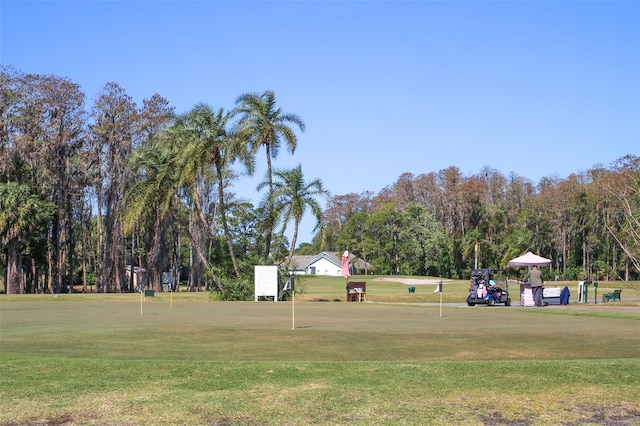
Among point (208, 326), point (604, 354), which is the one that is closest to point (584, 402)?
point (604, 354)

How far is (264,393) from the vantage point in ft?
35.7

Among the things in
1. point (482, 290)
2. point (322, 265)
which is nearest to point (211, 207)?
point (482, 290)

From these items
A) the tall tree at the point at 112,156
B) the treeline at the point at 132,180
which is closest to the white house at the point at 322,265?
the treeline at the point at 132,180

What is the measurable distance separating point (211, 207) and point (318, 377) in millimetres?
72270

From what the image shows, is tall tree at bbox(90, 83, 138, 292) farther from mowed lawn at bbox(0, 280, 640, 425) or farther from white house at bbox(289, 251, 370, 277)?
white house at bbox(289, 251, 370, 277)

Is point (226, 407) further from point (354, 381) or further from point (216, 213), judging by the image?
point (216, 213)

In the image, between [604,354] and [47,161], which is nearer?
[604,354]

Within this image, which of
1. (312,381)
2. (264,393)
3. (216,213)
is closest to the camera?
(264,393)

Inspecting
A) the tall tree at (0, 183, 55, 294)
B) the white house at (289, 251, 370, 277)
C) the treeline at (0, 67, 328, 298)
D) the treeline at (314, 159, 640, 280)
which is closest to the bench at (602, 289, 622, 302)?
the treeline at (0, 67, 328, 298)

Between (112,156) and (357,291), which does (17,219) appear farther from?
(357,291)

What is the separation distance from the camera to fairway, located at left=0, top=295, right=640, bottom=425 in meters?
9.80

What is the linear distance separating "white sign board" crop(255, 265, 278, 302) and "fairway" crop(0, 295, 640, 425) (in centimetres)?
2163

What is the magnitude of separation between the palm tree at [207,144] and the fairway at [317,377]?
28627 mm

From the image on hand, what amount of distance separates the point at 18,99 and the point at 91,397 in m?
67.2
